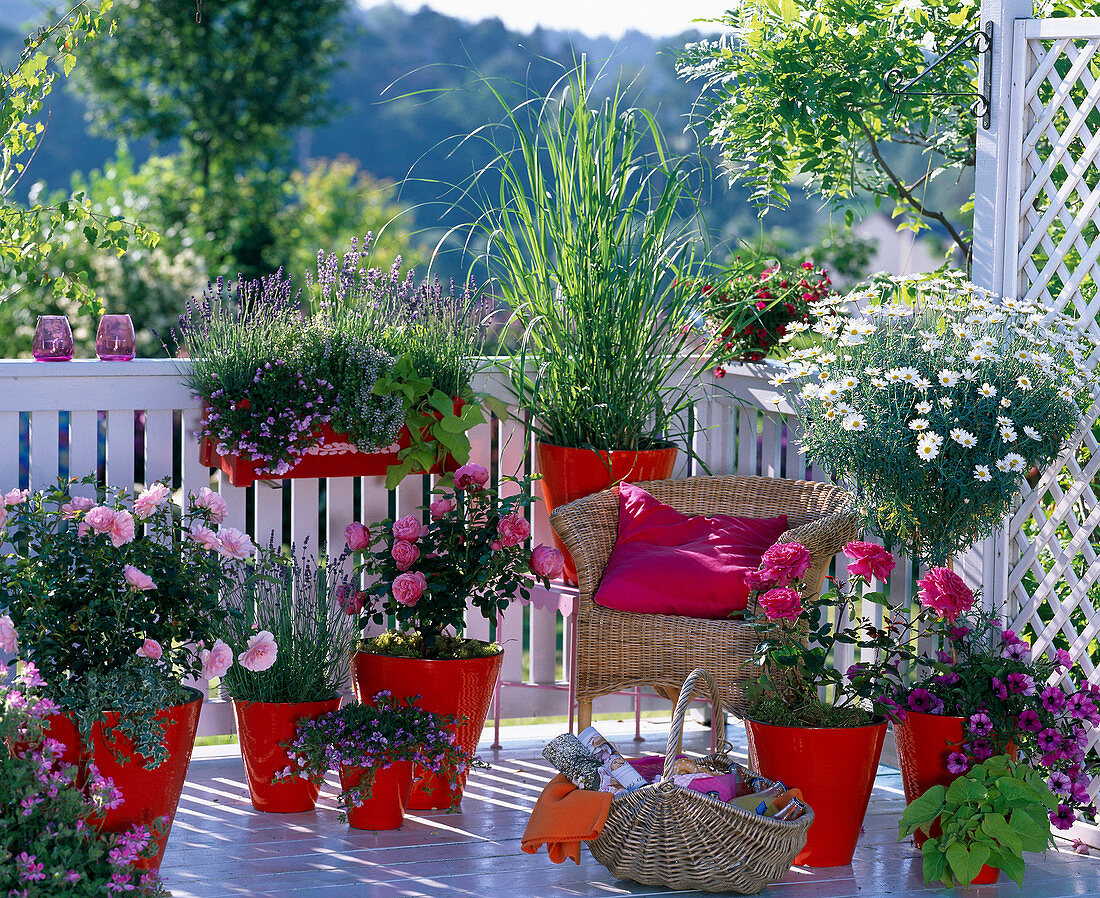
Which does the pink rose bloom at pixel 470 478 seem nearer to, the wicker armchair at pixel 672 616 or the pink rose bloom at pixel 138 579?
the wicker armchair at pixel 672 616

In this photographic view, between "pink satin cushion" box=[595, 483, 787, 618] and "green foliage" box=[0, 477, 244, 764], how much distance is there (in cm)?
100

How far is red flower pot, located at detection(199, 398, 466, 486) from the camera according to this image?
3.29 m

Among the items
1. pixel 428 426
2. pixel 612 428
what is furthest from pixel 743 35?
pixel 428 426

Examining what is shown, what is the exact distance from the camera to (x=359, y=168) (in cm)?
1081

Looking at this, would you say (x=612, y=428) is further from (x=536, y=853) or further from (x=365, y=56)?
(x=365, y=56)

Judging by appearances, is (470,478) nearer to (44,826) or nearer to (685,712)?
(685,712)

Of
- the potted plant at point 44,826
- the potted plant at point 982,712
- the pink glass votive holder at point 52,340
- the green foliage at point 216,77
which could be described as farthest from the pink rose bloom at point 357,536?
the green foliage at point 216,77

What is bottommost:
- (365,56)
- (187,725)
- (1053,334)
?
(187,725)

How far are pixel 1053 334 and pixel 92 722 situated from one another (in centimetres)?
227

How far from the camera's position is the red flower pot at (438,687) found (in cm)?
320

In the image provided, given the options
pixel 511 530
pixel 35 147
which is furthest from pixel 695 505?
pixel 35 147

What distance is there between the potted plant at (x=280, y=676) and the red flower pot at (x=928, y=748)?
139 centimetres

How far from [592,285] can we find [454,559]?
83 centimetres

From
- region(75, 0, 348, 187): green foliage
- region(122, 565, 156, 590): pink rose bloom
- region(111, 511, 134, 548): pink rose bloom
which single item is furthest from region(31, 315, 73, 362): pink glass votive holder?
region(75, 0, 348, 187): green foliage
